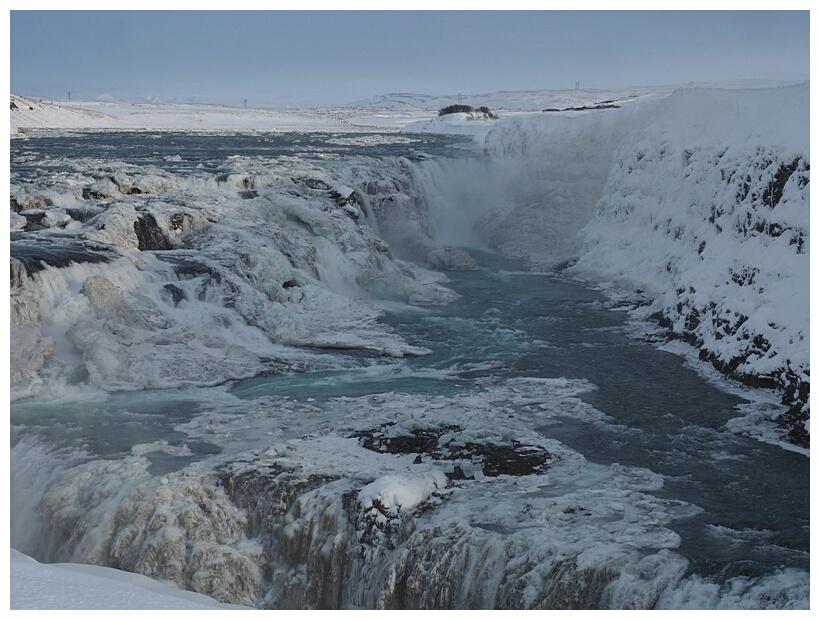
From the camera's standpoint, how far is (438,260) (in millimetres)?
20484

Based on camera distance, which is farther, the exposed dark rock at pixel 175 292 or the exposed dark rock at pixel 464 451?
the exposed dark rock at pixel 175 292

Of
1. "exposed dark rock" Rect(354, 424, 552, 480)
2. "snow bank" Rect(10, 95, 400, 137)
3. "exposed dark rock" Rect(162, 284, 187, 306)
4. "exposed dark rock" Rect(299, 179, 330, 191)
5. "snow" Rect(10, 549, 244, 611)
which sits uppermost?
"snow bank" Rect(10, 95, 400, 137)

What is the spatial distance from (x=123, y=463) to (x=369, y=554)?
9.14ft

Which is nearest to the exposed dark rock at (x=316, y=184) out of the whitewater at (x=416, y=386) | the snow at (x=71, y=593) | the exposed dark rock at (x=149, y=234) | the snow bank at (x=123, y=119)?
the whitewater at (x=416, y=386)

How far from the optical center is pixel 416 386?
36.7ft

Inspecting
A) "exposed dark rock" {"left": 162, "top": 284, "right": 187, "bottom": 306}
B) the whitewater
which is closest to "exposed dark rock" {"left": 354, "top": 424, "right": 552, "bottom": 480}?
the whitewater

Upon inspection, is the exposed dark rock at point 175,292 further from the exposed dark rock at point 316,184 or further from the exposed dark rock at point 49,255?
the exposed dark rock at point 316,184

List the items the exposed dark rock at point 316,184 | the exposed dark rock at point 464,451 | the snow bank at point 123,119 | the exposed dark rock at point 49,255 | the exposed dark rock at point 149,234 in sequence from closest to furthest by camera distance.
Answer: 1. the exposed dark rock at point 464,451
2. the exposed dark rock at point 49,255
3. the exposed dark rock at point 149,234
4. the exposed dark rock at point 316,184
5. the snow bank at point 123,119

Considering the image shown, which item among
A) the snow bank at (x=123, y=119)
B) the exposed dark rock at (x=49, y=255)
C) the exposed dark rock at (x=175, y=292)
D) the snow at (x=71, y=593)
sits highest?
the snow bank at (x=123, y=119)

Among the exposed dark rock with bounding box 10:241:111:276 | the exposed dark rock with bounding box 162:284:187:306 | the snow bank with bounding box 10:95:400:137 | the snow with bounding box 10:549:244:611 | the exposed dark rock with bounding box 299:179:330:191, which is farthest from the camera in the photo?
the snow bank with bounding box 10:95:400:137

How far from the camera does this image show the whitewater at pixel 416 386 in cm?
707

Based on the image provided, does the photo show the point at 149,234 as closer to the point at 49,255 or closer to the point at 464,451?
the point at 49,255

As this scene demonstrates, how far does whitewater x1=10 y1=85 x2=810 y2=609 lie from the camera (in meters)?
7.07

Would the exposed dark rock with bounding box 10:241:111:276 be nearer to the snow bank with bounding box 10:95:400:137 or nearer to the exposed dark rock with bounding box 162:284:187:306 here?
the exposed dark rock with bounding box 162:284:187:306
